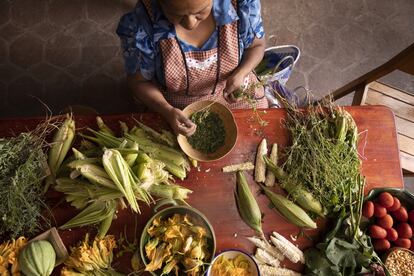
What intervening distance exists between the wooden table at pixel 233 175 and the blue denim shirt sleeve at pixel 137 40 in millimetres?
253

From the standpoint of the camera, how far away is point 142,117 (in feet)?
5.84

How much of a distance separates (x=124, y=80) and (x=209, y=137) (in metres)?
1.63

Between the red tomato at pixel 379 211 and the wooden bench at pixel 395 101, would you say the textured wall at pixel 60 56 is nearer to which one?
the wooden bench at pixel 395 101

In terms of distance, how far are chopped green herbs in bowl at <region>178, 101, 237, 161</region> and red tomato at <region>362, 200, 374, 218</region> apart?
0.68m

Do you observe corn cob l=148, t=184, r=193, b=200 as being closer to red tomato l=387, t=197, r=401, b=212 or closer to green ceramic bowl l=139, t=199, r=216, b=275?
green ceramic bowl l=139, t=199, r=216, b=275

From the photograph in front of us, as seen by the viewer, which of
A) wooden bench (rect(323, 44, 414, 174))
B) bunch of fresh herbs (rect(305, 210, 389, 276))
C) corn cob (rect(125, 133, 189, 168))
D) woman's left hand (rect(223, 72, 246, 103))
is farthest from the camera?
wooden bench (rect(323, 44, 414, 174))

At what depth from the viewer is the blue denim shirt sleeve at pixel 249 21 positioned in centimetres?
173

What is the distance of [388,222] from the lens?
164 cm

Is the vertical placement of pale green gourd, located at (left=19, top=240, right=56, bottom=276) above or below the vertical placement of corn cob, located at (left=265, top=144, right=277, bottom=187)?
above

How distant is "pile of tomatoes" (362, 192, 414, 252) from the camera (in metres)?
1.63

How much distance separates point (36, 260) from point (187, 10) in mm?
1136

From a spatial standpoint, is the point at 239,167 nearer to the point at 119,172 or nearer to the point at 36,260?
the point at 119,172

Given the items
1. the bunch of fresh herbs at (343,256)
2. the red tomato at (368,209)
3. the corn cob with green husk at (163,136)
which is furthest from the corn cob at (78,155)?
the red tomato at (368,209)

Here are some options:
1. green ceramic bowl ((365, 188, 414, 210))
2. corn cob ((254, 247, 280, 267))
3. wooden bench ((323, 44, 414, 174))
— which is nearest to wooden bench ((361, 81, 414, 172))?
wooden bench ((323, 44, 414, 174))
